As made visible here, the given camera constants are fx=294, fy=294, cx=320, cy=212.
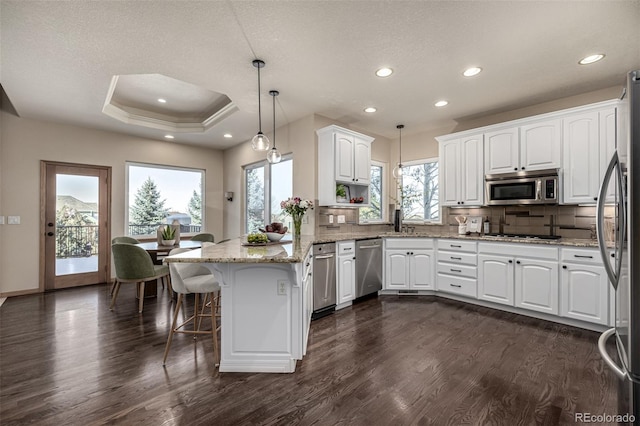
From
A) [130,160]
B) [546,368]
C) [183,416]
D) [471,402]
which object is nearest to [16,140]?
[130,160]

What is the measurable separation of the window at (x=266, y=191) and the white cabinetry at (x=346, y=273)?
144 cm

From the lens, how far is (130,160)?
5.52 metres

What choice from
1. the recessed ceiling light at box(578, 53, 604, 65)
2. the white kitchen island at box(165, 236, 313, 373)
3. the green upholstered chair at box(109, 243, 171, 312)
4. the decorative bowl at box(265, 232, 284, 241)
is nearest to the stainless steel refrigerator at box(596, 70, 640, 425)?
the white kitchen island at box(165, 236, 313, 373)

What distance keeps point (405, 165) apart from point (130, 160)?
16.8 ft

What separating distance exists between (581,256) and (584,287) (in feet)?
1.05

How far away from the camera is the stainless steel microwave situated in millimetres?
3500

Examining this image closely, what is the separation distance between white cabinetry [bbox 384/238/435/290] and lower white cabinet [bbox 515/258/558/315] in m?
1.09

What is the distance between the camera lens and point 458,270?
4059 millimetres

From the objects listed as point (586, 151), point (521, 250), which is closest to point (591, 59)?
point (586, 151)

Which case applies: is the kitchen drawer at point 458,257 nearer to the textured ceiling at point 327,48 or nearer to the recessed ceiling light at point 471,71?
the textured ceiling at point 327,48

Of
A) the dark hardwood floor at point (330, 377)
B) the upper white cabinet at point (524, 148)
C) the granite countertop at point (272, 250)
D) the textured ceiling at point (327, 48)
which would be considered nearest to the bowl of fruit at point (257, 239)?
the granite countertop at point (272, 250)

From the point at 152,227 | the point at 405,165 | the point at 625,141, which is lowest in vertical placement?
the point at 152,227

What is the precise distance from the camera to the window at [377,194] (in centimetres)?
534

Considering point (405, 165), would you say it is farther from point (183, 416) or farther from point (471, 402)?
point (183, 416)
